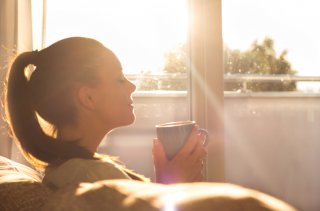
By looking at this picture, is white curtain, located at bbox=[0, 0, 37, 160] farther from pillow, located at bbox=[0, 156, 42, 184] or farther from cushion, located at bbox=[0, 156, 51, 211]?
cushion, located at bbox=[0, 156, 51, 211]

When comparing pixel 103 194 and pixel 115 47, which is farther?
pixel 115 47

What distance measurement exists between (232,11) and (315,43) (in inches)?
21.6

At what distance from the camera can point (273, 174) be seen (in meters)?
2.21

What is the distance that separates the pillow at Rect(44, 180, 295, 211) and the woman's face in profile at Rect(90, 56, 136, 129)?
92 cm

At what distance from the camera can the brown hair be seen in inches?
45.8

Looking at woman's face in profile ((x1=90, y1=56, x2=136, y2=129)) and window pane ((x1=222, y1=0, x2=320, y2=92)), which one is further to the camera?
window pane ((x1=222, y1=0, x2=320, y2=92))

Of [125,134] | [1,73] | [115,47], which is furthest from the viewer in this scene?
[125,134]

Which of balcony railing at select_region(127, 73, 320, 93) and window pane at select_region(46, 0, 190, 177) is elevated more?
window pane at select_region(46, 0, 190, 177)

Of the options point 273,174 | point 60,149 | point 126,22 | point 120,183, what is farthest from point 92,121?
point 273,174

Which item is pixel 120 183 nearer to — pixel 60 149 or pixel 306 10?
pixel 60 149

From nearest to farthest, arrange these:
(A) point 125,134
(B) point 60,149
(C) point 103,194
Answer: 1. (C) point 103,194
2. (B) point 60,149
3. (A) point 125,134

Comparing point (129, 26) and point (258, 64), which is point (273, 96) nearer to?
point (258, 64)

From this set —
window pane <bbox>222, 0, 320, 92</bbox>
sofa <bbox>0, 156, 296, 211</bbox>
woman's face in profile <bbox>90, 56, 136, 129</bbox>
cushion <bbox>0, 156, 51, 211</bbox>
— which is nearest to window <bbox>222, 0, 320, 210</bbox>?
window pane <bbox>222, 0, 320, 92</bbox>

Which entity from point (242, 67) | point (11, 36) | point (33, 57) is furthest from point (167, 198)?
point (242, 67)
